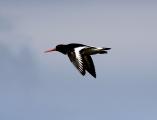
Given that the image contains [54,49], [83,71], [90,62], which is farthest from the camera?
[54,49]

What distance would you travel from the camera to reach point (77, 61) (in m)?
30.2

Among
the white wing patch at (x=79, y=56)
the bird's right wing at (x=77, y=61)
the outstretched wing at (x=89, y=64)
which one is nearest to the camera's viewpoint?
the bird's right wing at (x=77, y=61)

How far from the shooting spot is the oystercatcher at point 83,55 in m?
29.8

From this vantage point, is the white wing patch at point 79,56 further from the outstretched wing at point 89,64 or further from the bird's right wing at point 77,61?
the outstretched wing at point 89,64

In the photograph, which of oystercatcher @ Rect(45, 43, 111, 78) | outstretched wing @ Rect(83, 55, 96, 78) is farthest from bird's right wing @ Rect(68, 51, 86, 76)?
outstretched wing @ Rect(83, 55, 96, 78)

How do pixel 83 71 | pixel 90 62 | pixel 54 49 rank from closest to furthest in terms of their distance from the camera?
1. pixel 83 71
2. pixel 90 62
3. pixel 54 49

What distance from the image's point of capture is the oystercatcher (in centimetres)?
2980

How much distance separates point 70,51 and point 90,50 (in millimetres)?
1788

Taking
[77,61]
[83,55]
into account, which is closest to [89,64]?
[83,55]

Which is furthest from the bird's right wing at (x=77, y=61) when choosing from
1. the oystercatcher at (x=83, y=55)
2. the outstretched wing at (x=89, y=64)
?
the outstretched wing at (x=89, y=64)

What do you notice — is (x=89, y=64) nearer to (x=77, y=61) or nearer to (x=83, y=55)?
(x=83, y=55)

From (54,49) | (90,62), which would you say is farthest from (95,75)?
(54,49)

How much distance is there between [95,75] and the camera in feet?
102

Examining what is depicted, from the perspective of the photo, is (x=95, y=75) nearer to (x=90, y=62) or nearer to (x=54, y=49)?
(x=90, y=62)
